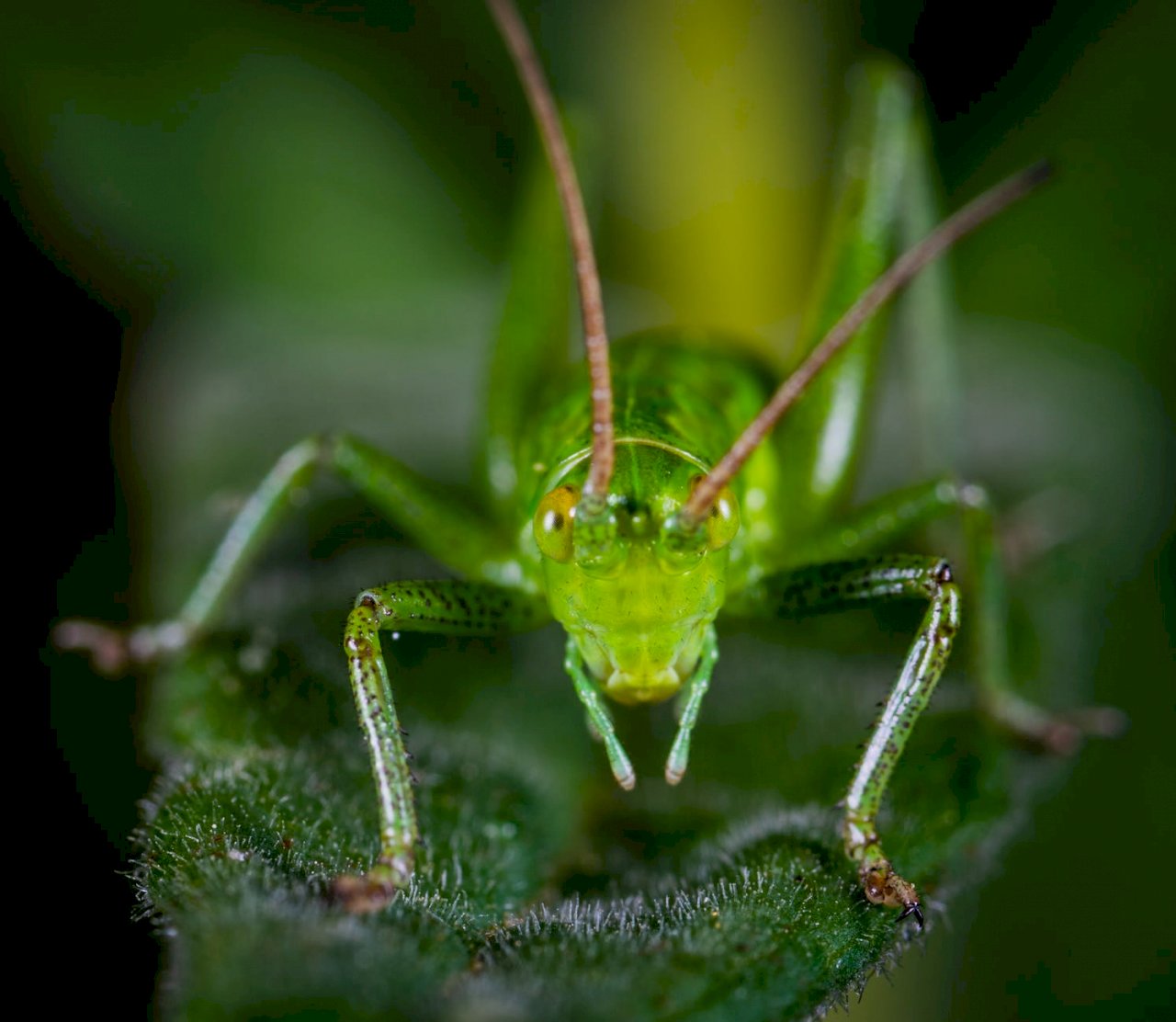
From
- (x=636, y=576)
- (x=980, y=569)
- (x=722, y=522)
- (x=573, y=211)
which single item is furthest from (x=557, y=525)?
(x=980, y=569)

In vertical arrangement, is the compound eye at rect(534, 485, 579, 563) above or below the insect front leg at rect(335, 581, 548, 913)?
above

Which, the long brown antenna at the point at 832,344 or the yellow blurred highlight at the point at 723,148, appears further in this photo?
the yellow blurred highlight at the point at 723,148

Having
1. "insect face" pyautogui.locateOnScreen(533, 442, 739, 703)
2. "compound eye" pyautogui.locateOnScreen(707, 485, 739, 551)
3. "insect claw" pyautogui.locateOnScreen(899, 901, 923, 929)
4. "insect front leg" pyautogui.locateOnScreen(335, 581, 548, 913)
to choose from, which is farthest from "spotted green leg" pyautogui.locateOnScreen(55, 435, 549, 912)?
"insect claw" pyautogui.locateOnScreen(899, 901, 923, 929)

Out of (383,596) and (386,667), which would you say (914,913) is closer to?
(386,667)

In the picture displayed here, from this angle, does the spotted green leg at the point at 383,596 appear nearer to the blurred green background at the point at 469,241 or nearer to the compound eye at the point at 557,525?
the blurred green background at the point at 469,241

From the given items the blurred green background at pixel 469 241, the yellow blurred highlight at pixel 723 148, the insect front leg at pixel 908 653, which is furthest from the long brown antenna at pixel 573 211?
the yellow blurred highlight at pixel 723 148

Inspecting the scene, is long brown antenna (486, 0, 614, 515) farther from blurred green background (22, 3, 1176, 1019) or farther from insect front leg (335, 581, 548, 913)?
blurred green background (22, 3, 1176, 1019)
